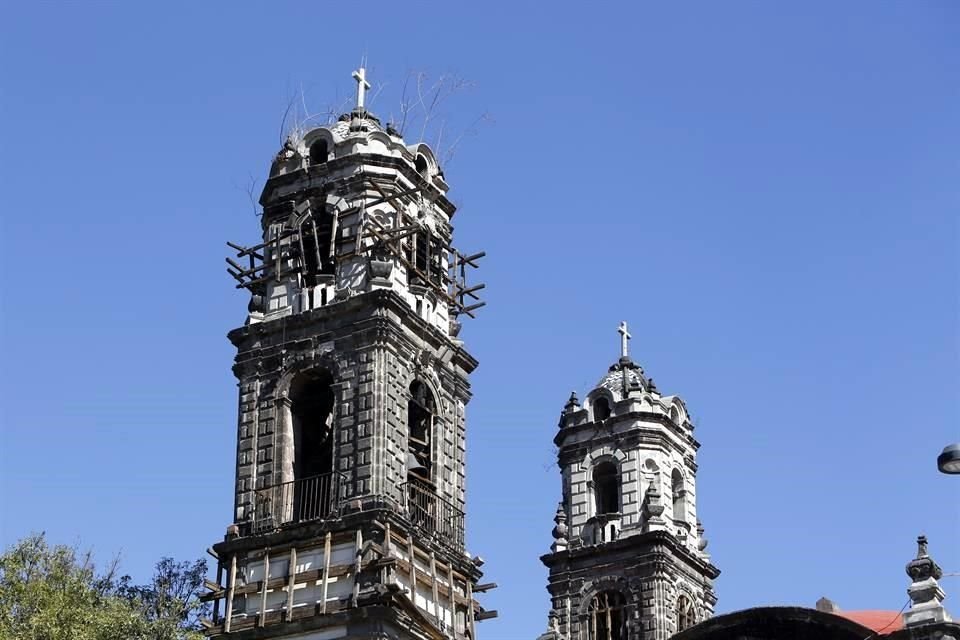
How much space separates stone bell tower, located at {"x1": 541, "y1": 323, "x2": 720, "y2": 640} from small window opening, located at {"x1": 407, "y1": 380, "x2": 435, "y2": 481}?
479 inches

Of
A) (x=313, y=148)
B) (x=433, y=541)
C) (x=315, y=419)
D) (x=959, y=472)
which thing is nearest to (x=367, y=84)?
(x=313, y=148)

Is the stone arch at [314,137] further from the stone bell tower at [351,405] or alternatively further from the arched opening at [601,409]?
the arched opening at [601,409]

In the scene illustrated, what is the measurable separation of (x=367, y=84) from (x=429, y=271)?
563cm

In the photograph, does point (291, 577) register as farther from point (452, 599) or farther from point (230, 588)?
point (452, 599)

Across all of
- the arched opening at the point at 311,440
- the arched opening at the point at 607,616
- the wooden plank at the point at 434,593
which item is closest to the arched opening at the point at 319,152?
the arched opening at the point at 311,440

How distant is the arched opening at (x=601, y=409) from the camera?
191 ft

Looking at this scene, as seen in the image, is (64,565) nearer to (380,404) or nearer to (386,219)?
(380,404)

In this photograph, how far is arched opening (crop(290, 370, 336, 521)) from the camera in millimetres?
41969

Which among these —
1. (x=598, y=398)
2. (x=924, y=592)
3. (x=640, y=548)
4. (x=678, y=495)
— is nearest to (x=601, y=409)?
(x=598, y=398)

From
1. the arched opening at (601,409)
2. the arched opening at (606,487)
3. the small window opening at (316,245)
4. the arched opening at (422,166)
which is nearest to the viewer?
the small window opening at (316,245)

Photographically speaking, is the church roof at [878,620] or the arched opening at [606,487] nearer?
the church roof at [878,620]

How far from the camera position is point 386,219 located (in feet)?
148

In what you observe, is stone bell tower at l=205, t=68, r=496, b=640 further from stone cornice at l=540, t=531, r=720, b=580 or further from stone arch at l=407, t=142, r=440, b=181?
stone cornice at l=540, t=531, r=720, b=580

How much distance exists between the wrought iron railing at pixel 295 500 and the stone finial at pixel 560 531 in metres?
15.4
